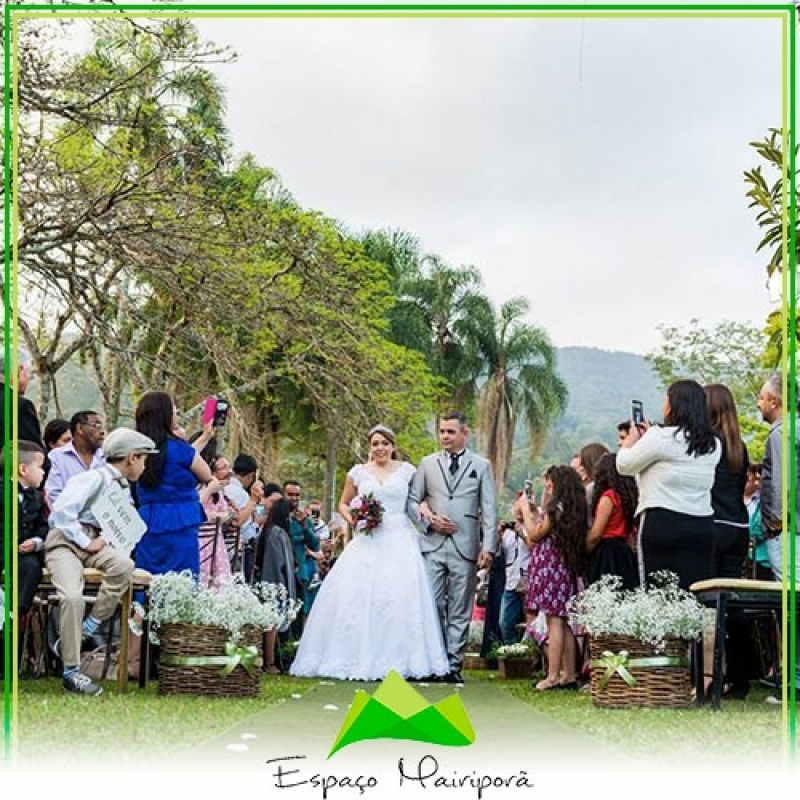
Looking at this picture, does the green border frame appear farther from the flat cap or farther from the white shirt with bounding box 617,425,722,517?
the white shirt with bounding box 617,425,722,517

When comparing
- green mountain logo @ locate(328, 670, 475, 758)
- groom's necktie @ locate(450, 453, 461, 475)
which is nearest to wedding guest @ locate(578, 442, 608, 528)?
groom's necktie @ locate(450, 453, 461, 475)

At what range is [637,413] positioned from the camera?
7.04 meters

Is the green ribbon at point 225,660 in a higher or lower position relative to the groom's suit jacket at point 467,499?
lower

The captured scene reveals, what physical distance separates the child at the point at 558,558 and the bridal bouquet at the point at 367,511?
98 cm

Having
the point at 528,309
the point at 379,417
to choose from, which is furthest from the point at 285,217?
the point at 528,309

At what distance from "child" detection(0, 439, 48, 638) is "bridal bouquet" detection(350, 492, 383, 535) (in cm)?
Answer: 257

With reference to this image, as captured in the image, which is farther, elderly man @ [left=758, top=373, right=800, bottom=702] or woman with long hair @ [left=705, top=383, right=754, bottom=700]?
woman with long hair @ [left=705, top=383, right=754, bottom=700]

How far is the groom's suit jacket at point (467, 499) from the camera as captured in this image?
352 inches

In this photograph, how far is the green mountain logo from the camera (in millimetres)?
4645

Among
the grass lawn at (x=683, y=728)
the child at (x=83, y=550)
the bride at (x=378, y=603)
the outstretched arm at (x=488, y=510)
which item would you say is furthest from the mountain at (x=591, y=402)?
the child at (x=83, y=550)

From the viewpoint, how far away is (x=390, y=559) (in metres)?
9.12

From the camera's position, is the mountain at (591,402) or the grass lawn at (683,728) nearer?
the grass lawn at (683,728)

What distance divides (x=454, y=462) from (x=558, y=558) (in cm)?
92

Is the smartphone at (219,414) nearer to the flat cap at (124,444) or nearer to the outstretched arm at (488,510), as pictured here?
the flat cap at (124,444)
